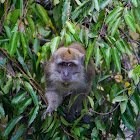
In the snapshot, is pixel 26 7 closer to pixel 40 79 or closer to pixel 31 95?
pixel 31 95

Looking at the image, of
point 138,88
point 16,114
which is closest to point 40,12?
point 16,114

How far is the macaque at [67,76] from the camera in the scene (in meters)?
3.83

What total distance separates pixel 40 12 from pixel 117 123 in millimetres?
1916

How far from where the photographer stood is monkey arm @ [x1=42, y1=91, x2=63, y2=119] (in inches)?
150

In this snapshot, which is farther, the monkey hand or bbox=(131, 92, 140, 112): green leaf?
the monkey hand

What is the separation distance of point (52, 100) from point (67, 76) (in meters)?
0.52

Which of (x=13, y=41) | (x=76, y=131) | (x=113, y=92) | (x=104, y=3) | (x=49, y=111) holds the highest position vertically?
(x=13, y=41)

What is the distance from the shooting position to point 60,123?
145 inches

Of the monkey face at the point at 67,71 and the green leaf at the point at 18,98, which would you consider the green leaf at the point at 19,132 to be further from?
the monkey face at the point at 67,71

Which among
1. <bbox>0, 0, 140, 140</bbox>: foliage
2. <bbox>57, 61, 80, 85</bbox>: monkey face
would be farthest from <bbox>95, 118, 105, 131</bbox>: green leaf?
<bbox>57, 61, 80, 85</bbox>: monkey face

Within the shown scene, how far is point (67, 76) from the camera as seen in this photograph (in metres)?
3.80

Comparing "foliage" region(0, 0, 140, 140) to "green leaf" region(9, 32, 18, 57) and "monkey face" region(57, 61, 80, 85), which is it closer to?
"green leaf" region(9, 32, 18, 57)

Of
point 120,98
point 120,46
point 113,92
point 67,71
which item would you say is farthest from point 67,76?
point 120,46

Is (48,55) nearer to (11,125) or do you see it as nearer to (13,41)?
(13,41)
